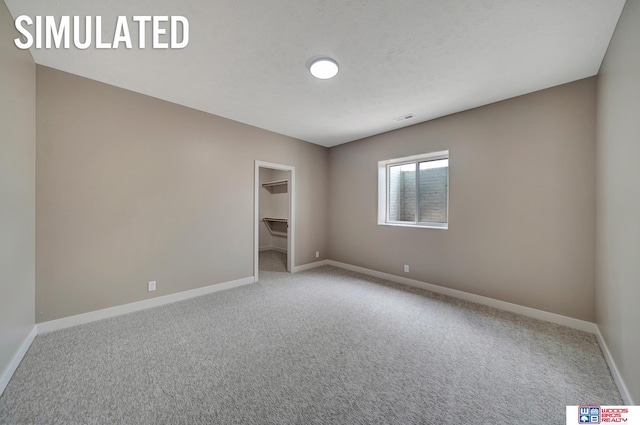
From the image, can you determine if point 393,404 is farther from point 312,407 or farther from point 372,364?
point 312,407

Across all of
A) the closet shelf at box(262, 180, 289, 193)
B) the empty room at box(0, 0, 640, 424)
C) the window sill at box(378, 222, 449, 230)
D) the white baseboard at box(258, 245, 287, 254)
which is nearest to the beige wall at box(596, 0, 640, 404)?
the empty room at box(0, 0, 640, 424)

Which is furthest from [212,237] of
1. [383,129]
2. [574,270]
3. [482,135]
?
[574,270]

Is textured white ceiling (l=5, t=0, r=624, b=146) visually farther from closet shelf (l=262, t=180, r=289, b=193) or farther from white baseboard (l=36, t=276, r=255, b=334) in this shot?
closet shelf (l=262, t=180, r=289, b=193)

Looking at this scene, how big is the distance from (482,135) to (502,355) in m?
2.66

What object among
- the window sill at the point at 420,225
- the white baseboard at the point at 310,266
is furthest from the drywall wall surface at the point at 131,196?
the window sill at the point at 420,225

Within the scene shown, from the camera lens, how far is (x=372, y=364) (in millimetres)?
1856

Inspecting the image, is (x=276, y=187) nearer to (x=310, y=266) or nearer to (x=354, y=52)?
(x=310, y=266)

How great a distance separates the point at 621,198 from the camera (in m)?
1.65

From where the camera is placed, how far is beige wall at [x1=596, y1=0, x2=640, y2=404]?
1.41 metres

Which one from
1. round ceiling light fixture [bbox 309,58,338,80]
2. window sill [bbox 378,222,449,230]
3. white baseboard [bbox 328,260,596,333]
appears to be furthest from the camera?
window sill [bbox 378,222,449,230]

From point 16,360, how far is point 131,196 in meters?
1.69

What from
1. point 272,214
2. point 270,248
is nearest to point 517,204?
point 272,214

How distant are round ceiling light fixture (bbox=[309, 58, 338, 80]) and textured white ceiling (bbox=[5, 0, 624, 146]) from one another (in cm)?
8

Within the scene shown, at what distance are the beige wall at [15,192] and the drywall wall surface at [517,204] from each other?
14.5ft
